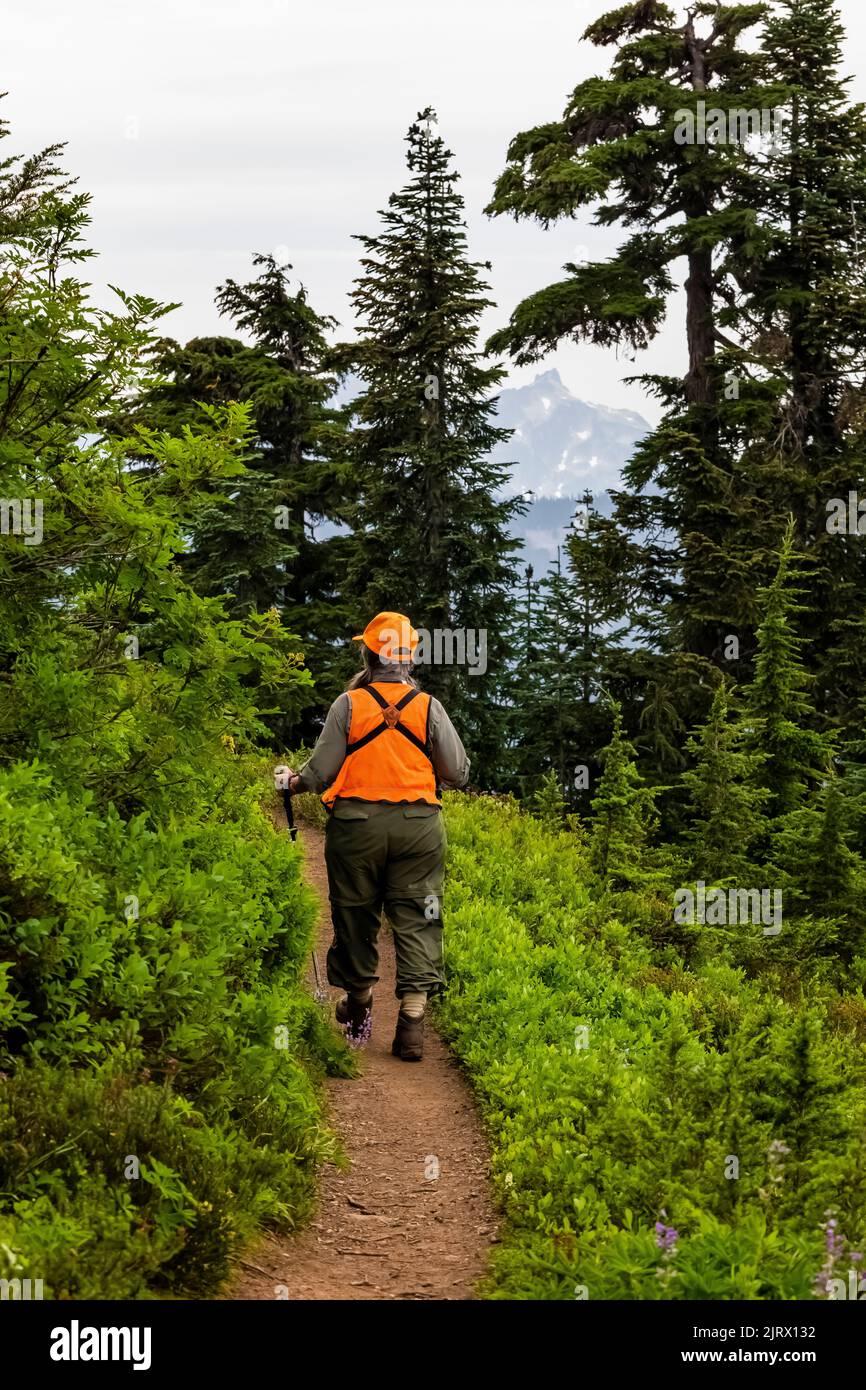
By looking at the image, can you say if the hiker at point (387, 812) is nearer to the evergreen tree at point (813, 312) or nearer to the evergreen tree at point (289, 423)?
the evergreen tree at point (813, 312)

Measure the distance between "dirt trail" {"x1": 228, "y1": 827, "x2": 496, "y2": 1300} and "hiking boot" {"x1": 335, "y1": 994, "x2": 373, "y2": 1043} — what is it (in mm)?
139

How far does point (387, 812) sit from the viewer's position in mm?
8094

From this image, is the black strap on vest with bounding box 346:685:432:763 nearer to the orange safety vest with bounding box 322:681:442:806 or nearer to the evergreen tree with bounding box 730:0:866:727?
the orange safety vest with bounding box 322:681:442:806

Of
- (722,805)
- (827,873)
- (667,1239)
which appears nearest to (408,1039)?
(667,1239)

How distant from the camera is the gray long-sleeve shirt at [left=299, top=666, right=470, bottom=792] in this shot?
802cm

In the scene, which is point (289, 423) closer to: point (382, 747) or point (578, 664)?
point (578, 664)

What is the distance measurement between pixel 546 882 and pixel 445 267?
14.6 metres

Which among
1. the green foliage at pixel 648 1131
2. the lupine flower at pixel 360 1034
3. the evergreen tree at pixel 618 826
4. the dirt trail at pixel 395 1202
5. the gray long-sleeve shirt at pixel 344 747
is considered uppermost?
the gray long-sleeve shirt at pixel 344 747

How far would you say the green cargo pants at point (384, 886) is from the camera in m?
8.11

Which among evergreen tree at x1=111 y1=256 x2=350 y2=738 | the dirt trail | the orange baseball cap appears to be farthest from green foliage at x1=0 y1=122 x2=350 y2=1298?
evergreen tree at x1=111 y1=256 x2=350 y2=738

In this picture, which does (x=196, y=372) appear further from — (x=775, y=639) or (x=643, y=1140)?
(x=643, y=1140)

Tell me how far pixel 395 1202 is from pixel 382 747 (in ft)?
9.19

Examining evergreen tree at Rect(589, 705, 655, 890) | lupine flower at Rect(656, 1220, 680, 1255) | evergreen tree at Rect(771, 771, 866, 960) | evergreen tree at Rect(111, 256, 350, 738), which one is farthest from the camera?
evergreen tree at Rect(111, 256, 350, 738)

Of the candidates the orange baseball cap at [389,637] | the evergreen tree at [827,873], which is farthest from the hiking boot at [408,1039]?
the evergreen tree at [827,873]
